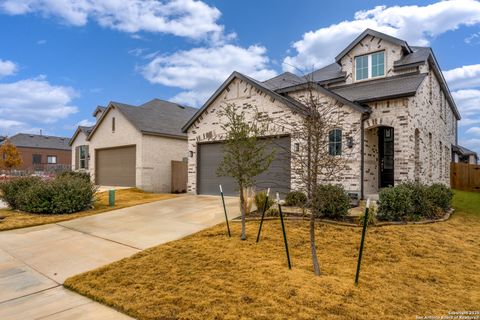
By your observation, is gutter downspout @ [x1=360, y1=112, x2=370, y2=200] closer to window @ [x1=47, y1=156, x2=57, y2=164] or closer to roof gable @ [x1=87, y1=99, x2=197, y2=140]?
roof gable @ [x1=87, y1=99, x2=197, y2=140]

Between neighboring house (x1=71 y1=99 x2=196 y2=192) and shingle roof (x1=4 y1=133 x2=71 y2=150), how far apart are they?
115 ft

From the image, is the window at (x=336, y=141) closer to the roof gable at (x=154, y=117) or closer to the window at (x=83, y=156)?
the roof gable at (x=154, y=117)

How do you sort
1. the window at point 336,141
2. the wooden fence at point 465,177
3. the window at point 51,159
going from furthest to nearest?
the window at point 51,159, the wooden fence at point 465,177, the window at point 336,141

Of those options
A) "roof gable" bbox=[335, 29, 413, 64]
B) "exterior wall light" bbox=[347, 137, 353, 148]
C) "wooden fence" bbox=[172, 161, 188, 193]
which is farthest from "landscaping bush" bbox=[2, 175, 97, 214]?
"roof gable" bbox=[335, 29, 413, 64]

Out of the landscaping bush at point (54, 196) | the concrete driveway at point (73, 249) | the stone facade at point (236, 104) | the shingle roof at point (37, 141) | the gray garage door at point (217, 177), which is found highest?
the shingle roof at point (37, 141)

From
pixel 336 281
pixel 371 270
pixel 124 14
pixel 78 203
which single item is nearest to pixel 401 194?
pixel 371 270

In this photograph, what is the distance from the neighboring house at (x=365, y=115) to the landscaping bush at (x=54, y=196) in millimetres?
5422

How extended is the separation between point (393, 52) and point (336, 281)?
1308cm

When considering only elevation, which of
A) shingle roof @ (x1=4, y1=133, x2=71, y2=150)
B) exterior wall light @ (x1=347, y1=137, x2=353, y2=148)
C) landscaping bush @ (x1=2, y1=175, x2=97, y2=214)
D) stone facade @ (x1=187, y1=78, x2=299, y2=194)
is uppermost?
shingle roof @ (x1=4, y1=133, x2=71, y2=150)

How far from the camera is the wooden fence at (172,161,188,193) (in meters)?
18.6

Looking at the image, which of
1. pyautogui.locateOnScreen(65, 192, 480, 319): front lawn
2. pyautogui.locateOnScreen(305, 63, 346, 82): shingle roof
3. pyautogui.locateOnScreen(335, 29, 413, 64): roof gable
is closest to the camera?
pyautogui.locateOnScreen(65, 192, 480, 319): front lawn

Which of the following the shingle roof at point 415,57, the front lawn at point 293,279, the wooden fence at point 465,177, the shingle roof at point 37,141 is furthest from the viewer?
the shingle roof at point 37,141

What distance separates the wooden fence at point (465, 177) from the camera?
18745mm

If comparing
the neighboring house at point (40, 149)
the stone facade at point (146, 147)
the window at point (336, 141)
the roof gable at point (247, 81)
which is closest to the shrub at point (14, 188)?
the stone facade at point (146, 147)
